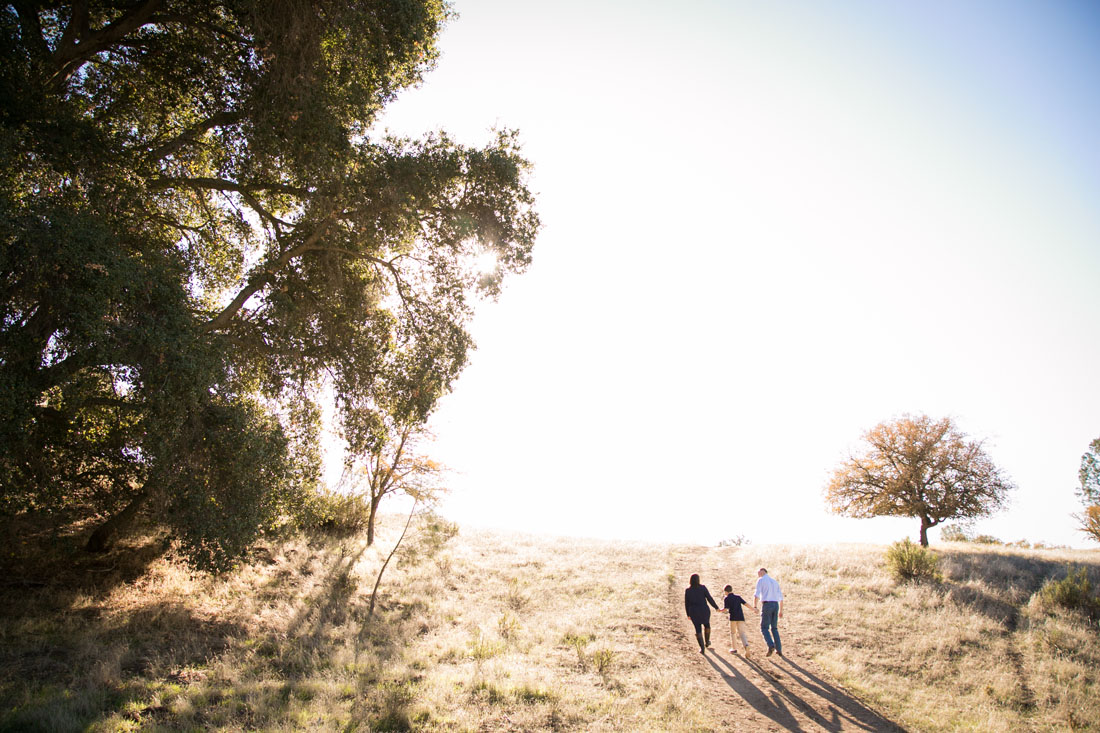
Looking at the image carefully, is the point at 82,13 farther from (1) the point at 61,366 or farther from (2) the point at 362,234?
(1) the point at 61,366

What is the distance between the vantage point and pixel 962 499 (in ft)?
89.6

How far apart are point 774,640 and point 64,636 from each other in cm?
1636

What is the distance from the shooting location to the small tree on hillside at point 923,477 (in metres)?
27.4

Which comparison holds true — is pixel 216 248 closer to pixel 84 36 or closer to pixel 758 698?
pixel 84 36

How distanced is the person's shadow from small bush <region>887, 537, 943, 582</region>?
1094 centimetres

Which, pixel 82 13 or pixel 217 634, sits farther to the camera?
pixel 217 634

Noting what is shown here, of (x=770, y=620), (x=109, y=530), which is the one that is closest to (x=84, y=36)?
(x=109, y=530)

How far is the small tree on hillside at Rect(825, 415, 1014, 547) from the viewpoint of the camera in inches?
1080

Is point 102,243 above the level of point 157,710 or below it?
above

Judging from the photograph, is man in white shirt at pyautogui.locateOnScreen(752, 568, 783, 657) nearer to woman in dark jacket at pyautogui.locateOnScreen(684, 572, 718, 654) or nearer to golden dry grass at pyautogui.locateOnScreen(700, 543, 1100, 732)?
golden dry grass at pyautogui.locateOnScreen(700, 543, 1100, 732)

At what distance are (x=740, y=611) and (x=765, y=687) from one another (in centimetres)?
238

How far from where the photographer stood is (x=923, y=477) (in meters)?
28.2

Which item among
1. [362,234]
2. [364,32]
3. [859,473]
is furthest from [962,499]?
[364,32]

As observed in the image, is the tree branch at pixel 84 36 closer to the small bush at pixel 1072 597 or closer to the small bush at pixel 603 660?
the small bush at pixel 603 660
